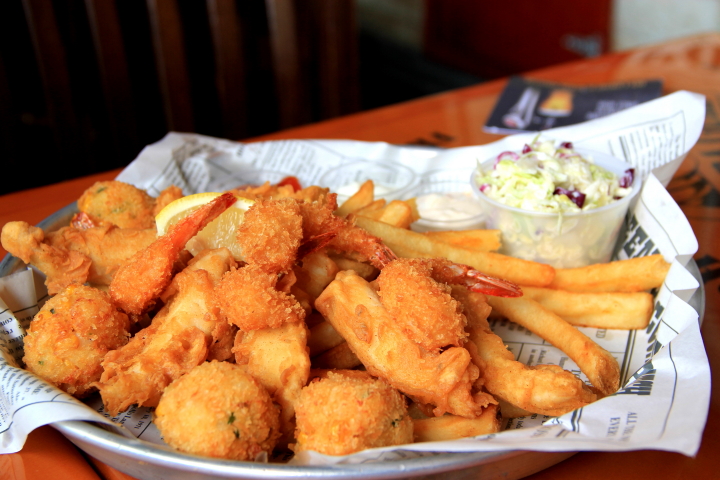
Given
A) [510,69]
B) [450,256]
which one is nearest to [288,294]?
[450,256]

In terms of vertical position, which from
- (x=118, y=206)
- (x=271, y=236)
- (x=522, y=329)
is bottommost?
(x=522, y=329)

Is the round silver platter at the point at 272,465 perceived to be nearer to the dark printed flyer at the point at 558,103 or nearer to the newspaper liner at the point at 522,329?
the newspaper liner at the point at 522,329

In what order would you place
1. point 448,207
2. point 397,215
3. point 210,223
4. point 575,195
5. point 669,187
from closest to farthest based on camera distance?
point 210,223, point 397,215, point 575,195, point 448,207, point 669,187

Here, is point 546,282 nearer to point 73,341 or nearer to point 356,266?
point 356,266

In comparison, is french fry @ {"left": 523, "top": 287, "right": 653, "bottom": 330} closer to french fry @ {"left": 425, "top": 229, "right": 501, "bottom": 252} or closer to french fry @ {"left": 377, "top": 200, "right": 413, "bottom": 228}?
french fry @ {"left": 425, "top": 229, "right": 501, "bottom": 252}

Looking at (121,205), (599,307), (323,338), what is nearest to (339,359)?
(323,338)

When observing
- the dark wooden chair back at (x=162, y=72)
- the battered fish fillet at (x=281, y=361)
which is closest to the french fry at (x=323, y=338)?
the battered fish fillet at (x=281, y=361)

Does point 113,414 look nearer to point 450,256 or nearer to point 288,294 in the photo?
point 288,294

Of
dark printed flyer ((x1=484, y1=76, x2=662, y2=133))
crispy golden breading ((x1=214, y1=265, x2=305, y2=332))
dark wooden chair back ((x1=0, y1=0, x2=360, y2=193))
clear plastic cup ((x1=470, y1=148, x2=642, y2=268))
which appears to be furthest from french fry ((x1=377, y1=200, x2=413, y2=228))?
dark wooden chair back ((x1=0, y1=0, x2=360, y2=193))

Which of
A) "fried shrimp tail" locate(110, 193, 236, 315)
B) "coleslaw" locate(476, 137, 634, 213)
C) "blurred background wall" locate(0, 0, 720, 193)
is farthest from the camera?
"blurred background wall" locate(0, 0, 720, 193)
